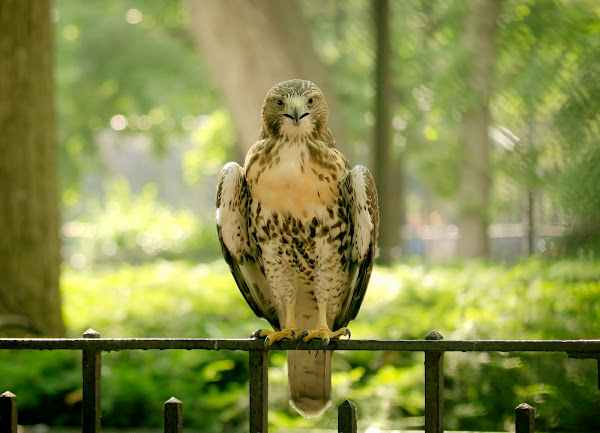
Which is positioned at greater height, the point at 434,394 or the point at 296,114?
the point at 296,114

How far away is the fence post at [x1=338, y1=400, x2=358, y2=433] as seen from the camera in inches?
67.0

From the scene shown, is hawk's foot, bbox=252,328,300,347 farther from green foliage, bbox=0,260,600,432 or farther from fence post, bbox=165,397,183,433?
green foliage, bbox=0,260,600,432

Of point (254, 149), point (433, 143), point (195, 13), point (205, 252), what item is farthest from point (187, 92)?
point (254, 149)

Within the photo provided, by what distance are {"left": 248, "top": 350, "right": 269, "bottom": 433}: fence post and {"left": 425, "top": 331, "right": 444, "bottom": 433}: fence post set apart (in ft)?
1.32

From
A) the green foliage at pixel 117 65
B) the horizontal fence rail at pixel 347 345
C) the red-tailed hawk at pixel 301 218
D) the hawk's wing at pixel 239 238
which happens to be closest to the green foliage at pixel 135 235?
the green foliage at pixel 117 65

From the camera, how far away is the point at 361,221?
2502 mm

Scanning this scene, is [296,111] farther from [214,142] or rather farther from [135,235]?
[135,235]

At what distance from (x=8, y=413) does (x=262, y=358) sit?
0.68 metres

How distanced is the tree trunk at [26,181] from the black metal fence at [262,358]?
2.89 m

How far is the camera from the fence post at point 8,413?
1858 mm

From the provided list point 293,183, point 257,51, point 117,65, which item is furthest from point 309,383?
point 117,65

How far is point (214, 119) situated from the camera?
63.6 feet

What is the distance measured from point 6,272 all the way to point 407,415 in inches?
107

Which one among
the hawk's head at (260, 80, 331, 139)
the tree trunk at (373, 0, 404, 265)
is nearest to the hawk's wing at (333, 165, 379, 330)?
the hawk's head at (260, 80, 331, 139)
